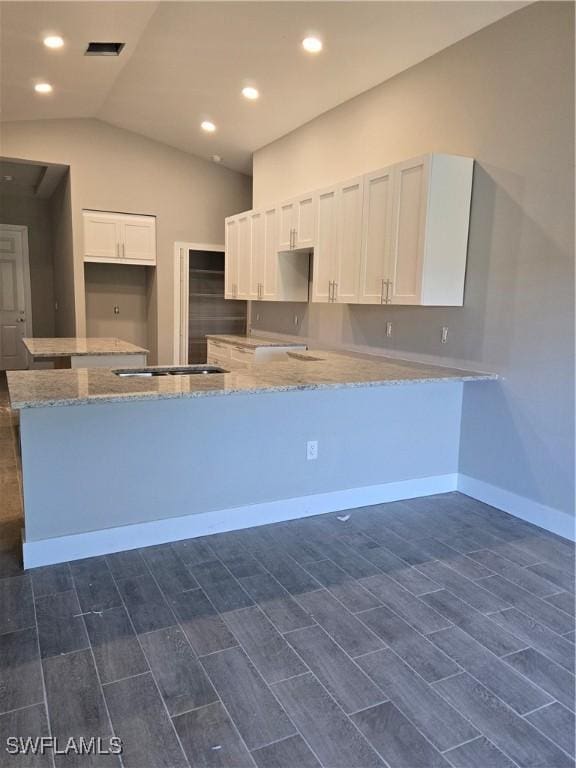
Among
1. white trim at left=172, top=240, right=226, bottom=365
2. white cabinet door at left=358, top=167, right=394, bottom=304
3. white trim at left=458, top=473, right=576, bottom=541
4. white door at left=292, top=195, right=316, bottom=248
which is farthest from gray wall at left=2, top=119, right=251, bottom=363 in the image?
white trim at left=458, top=473, right=576, bottom=541

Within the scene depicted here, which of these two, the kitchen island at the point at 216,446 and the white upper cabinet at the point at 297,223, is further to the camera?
the white upper cabinet at the point at 297,223

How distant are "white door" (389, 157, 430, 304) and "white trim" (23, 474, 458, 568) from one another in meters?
1.25

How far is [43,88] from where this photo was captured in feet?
16.3

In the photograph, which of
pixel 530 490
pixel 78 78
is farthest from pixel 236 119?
pixel 530 490

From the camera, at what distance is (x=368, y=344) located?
14.8 ft

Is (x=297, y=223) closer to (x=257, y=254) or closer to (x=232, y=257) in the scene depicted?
(x=257, y=254)

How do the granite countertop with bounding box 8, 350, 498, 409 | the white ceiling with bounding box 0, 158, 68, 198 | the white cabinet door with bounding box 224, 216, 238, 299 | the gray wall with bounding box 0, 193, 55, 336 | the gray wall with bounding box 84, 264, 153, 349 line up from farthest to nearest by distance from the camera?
the gray wall with bounding box 0, 193, 55, 336, the gray wall with bounding box 84, 264, 153, 349, the white ceiling with bounding box 0, 158, 68, 198, the white cabinet door with bounding box 224, 216, 238, 299, the granite countertop with bounding box 8, 350, 498, 409

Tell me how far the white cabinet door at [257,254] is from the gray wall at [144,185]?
1.63 meters

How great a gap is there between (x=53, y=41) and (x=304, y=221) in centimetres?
228

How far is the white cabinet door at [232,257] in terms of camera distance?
235 inches

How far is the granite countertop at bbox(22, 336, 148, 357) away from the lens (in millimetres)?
4277

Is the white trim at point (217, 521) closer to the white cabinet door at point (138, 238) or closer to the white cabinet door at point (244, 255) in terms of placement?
the white cabinet door at point (244, 255)

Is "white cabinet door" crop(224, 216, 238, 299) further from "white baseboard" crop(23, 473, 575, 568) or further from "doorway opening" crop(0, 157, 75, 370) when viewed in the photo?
"white baseboard" crop(23, 473, 575, 568)

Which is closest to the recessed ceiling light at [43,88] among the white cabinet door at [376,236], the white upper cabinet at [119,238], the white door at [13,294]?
the white upper cabinet at [119,238]
